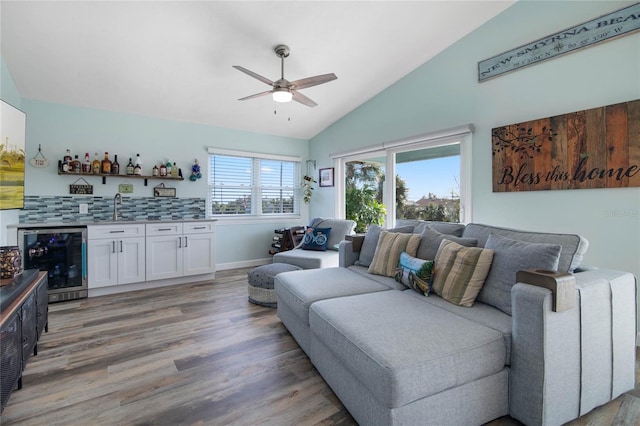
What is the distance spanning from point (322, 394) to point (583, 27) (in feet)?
11.1

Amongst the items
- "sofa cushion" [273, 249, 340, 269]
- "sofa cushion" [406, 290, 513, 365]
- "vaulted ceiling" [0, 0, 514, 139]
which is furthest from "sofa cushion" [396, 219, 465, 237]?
"vaulted ceiling" [0, 0, 514, 139]

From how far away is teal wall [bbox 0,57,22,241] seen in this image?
2.91m

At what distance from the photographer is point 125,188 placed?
4.13m

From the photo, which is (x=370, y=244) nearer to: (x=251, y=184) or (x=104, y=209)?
(x=251, y=184)

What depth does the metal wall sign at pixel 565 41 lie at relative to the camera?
7.05 feet

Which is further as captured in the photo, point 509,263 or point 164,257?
point 164,257

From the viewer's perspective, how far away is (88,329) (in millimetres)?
2656

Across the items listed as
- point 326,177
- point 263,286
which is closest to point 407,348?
point 263,286

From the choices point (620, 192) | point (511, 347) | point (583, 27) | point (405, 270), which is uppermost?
point (583, 27)

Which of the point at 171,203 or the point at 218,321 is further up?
the point at 171,203

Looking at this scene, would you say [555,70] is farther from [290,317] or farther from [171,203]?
[171,203]

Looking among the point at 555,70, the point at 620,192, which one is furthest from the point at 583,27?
the point at 620,192

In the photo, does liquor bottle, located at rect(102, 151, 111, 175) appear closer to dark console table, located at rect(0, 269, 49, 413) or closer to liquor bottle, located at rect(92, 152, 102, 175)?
liquor bottle, located at rect(92, 152, 102, 175)

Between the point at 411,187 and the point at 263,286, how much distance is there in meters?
2.28
